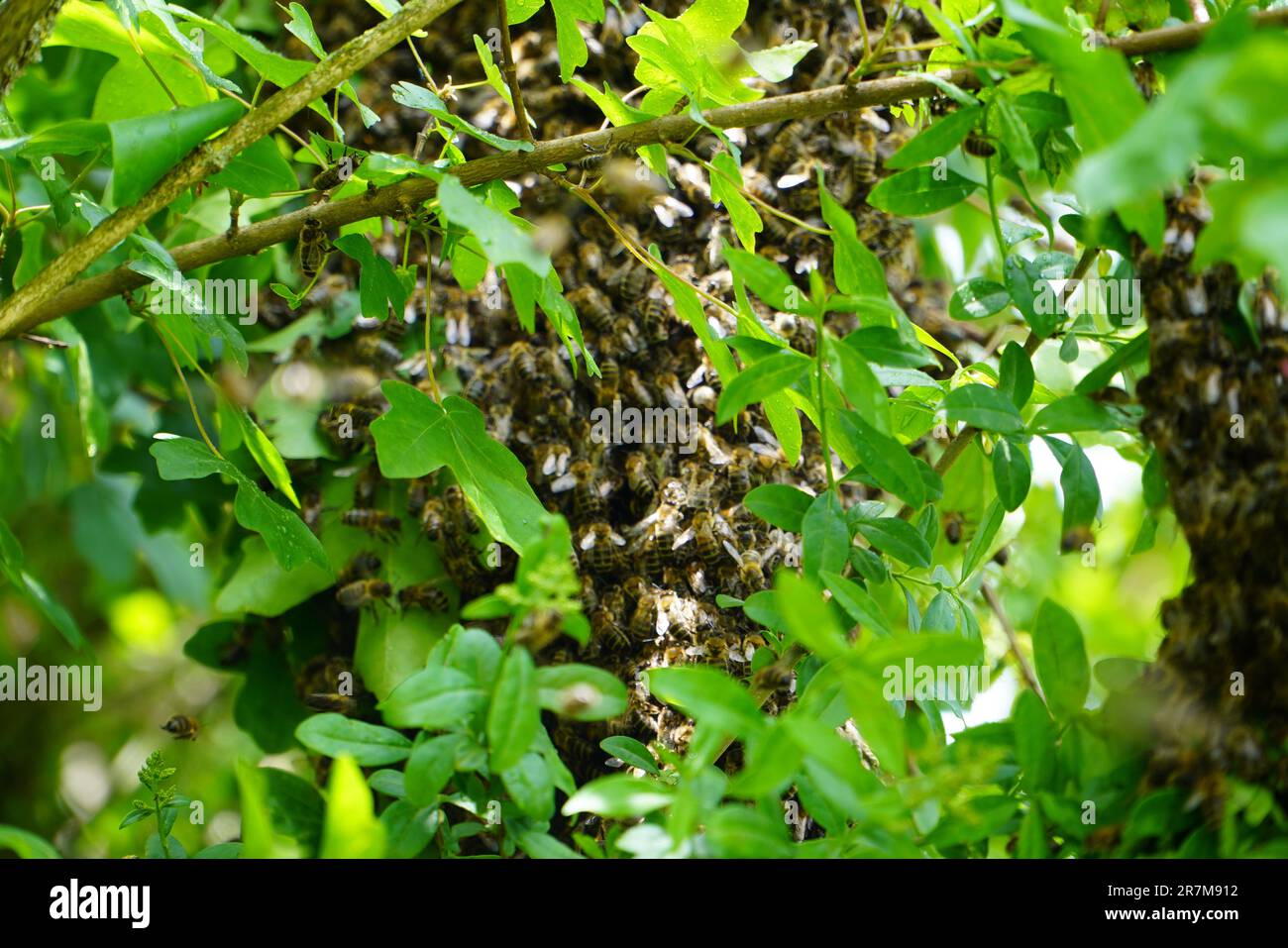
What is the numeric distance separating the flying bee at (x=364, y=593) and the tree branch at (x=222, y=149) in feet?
1.66

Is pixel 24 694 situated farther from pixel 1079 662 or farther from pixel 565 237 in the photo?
pixel 1079 662

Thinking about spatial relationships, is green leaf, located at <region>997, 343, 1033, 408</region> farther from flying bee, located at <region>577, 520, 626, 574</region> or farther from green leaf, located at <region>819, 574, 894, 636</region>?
flying bee, located at <region>577, 520, 626, 574</region>

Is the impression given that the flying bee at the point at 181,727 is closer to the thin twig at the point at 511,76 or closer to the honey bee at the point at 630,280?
the honey bee at the point at 630,280

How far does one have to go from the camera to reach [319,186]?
3.45 feet

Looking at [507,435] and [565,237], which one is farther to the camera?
[565,237]

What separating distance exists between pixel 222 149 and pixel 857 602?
67 cm

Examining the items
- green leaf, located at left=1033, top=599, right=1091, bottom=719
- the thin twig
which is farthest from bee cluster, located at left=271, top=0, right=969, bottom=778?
green leaf, located at left=1033, top=599, right=1091, bottom=719

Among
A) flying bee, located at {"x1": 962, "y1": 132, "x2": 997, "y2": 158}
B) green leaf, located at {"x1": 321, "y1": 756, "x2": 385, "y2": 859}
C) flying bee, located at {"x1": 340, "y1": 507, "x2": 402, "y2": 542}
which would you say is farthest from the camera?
flying bee, located at {"x1": 340, "y1": 507, "x2": 402, "y2": 542}

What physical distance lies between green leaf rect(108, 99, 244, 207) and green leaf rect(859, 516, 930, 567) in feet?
2.20

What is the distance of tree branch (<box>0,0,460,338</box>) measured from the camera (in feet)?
3.04

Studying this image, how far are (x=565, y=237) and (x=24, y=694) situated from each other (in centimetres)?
112

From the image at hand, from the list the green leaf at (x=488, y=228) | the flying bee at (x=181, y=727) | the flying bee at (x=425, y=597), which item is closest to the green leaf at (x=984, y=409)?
the green leaf at (x=488, y=228)

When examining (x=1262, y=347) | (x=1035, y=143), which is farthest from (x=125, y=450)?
(x=1262, y=347)
